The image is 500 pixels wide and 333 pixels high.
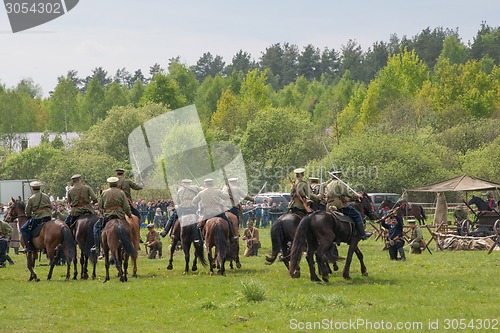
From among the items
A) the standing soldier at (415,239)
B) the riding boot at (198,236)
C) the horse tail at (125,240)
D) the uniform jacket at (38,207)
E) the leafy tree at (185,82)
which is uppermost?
the leafy tree at (185,82)

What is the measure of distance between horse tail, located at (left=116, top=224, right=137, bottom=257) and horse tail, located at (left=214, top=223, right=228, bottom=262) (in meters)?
2.27

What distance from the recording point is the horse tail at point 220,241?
22.5 metres

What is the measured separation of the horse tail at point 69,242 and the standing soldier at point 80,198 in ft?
2.91

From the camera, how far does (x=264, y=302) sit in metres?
16.7

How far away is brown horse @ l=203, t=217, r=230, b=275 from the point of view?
22.5 metres

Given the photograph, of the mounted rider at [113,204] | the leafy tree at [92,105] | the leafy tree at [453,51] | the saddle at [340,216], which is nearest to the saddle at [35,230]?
the mounted rider at [113,204]

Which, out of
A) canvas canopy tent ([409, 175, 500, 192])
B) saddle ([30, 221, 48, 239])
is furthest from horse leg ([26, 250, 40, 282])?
canvas canopy tent ([409, 175, 500, 192])

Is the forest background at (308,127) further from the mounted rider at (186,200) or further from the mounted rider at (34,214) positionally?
the mounted rider at (34,214)

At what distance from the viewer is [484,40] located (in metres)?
149

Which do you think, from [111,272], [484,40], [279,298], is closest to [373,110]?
[484,40]

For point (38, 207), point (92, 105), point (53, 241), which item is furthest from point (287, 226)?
point (92, 105)

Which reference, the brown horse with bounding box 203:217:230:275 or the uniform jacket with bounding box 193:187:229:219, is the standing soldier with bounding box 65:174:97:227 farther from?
the brown horse with bounding box 203:217:230:275

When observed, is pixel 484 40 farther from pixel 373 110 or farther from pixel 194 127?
pixel 194 127

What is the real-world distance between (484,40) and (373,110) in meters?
60.8
